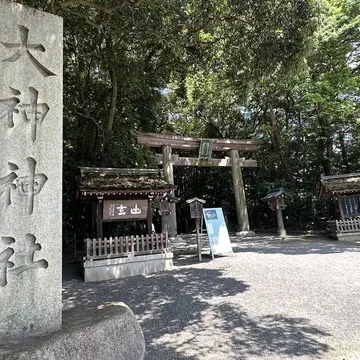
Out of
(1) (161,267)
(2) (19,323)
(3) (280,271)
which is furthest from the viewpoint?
(1) (161,267)

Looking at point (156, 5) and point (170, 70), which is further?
point (170, 70)

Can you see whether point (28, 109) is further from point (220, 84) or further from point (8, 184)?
point (220, 84)

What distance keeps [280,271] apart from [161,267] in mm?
3277

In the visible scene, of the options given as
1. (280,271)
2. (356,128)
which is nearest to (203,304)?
(280,271)

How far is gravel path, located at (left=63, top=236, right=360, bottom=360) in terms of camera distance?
12.5 ft

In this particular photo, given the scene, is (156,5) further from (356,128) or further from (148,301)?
(356,128)

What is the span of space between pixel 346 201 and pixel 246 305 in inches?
432

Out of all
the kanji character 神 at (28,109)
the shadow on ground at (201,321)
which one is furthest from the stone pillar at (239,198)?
the kanji character 神 at (28,109)

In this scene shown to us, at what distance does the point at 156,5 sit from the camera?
7004 mm

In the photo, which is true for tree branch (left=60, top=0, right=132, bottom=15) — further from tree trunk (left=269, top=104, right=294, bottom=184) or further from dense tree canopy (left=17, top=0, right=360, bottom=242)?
tree trunk (left=269, top=104, right=294, bottom=184)

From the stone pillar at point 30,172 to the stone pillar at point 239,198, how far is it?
1458cm

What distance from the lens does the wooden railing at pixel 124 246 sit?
8336mm

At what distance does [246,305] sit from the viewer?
535 cm

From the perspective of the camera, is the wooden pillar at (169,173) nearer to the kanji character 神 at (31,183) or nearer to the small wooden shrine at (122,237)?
the small wooden shrine at (122,237)
